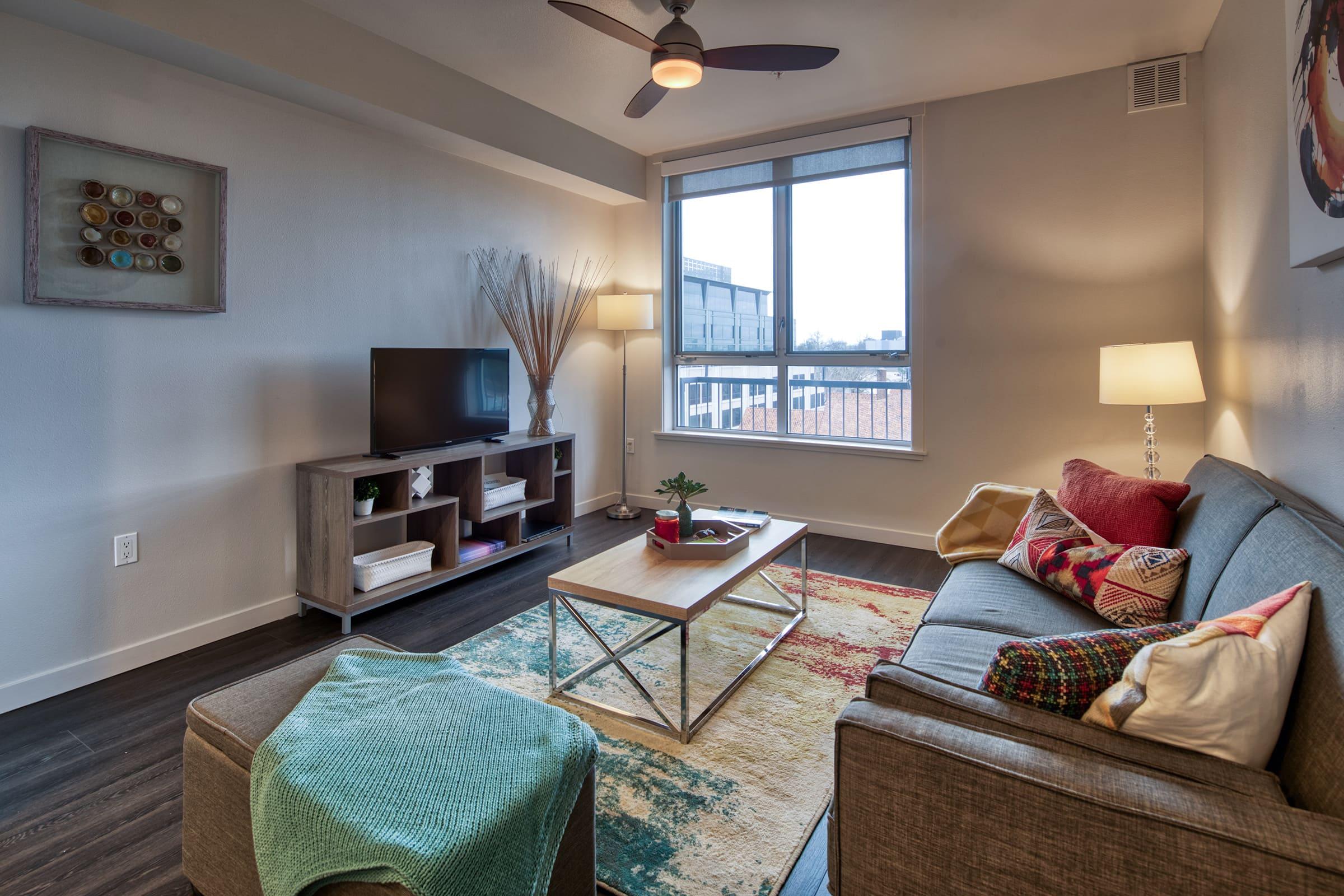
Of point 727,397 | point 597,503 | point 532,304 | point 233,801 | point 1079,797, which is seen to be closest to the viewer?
point 1079,797

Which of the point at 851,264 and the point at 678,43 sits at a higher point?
the point at 678,43

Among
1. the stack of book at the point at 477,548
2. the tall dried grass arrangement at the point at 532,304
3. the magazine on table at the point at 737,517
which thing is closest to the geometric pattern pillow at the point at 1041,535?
the magazine on table at the point at 737,517

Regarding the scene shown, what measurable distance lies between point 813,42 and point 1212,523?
2.61 meters

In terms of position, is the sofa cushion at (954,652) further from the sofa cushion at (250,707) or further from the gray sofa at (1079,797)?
the sofa cushion at (250,707)

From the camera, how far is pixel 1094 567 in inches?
75.5

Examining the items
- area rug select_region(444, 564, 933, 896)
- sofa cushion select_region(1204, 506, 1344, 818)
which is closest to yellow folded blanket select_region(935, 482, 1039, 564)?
area rug select_region(444, 564, 933, 896)

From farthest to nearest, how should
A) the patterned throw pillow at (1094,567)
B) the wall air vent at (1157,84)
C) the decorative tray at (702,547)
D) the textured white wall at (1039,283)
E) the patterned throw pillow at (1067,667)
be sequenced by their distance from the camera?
the textured white wall at (1039,283) < the wall air vent at (1157,84) < the decorative tray at (702,547) < the patterned throw pillow at (1094,567) < the patterned throw pillow at (1067,667)

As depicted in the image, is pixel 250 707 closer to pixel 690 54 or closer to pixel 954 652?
pixel 954 652

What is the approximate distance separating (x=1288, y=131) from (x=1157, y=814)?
6.16ft

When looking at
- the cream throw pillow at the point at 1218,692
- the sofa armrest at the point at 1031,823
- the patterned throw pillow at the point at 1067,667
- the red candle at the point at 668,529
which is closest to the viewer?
the sofa armrest at the point at 1031,823

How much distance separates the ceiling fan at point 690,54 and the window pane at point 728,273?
1.93 m

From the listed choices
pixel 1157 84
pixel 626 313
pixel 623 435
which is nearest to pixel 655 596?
pixel 626 313

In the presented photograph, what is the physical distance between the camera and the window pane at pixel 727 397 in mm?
4723

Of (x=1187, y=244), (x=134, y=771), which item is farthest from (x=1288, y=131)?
(x=134, y=771)
